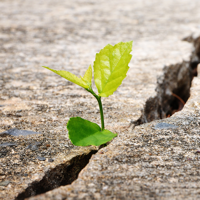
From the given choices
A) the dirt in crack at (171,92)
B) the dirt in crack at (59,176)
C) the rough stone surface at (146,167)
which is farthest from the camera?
the dirt in crack at (171,92)

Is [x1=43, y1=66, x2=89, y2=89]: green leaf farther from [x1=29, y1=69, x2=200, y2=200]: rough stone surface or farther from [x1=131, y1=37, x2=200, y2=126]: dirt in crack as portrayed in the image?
[x1=131, y1=37, x2=200, y2=126]: dirt in crack

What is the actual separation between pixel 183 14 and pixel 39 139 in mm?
2512

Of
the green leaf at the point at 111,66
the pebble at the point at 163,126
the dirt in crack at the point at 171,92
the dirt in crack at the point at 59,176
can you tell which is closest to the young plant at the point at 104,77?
the green leaf at the point at 111,66

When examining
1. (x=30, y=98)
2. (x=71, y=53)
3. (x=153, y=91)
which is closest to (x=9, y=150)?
(x=30, y=98)

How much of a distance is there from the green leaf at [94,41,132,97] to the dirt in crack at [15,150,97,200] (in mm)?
250

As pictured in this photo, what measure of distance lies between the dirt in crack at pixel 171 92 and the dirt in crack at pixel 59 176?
411 millimetres

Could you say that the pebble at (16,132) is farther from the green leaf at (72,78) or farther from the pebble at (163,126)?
the pebble at (163,126)

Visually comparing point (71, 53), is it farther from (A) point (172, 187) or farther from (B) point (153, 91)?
(A) point (172, 187)

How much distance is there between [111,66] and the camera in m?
0.84

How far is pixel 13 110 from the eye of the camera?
46.9 inches

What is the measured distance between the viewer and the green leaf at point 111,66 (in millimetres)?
823

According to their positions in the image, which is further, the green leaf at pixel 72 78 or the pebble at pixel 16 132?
the pebble at pixel 16 132

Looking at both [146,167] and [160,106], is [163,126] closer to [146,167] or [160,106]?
[146,167]

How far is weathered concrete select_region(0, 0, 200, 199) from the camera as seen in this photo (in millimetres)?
742
